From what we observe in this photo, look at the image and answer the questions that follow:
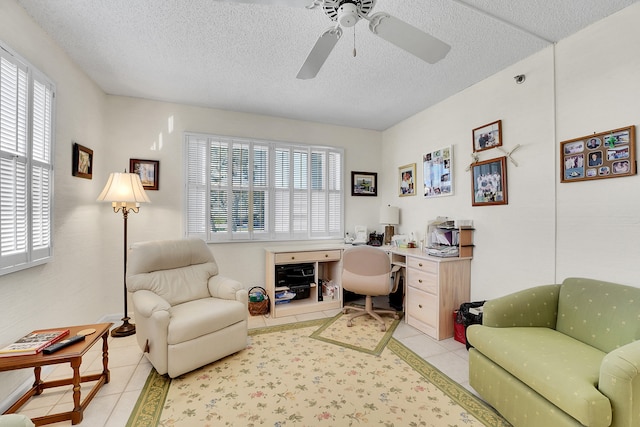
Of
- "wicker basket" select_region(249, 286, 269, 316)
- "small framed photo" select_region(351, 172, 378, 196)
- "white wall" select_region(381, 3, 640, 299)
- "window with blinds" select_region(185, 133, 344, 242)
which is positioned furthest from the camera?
"small framed photo" select_region(351, 172, 378, 196)

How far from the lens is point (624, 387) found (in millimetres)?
1167

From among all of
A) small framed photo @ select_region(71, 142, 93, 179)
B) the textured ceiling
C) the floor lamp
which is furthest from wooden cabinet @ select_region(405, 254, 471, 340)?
small framed photo @ select_region(71, 142, 93, 179)

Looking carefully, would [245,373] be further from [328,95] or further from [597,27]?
[597,27]

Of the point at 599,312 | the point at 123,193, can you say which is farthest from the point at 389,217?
the point at 123,193

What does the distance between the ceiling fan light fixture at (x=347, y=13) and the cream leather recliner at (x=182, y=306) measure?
2210 mm

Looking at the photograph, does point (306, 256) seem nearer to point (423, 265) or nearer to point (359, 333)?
point (359, 333)

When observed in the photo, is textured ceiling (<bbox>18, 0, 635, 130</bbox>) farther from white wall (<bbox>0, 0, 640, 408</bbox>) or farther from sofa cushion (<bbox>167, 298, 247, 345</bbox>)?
sofa cushion (<bbox>167, 298, 247, 345</bbox>)

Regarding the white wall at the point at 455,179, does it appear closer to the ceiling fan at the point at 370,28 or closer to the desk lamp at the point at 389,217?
the desk lamp at the point at 389,217

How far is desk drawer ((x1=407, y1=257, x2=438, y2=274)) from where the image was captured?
2703 millimetres

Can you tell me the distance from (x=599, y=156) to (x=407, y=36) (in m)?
1.68

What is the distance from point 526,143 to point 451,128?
35.1 inches

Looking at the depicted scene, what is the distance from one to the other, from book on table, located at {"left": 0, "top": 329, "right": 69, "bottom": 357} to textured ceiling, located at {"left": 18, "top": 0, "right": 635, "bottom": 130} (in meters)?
2.18

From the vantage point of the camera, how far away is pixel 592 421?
1167 mm

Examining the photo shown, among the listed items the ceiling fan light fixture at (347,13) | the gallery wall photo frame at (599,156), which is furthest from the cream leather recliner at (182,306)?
the gallery wall photo frame at (599,156)
